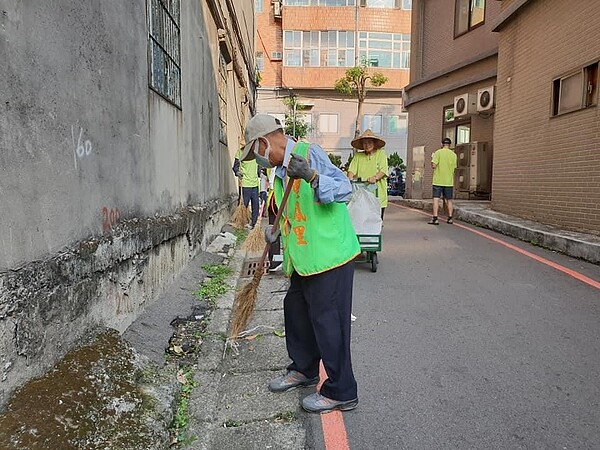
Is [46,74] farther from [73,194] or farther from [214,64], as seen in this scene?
[214,64]

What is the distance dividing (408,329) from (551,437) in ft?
5.78

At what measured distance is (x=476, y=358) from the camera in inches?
148

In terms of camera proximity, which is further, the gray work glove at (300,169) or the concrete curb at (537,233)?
the concrete curb at (537,233)

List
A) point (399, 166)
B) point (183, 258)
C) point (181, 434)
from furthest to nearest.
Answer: point (399, 166) → point (183, 258) → point (181, 434)

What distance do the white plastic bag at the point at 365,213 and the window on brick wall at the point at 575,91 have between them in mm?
4267

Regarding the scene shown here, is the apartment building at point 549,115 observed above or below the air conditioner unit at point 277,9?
below

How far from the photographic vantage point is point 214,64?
345 inches

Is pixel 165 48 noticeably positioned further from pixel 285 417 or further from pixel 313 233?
pixel 285 417

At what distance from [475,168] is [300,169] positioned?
14324 mm

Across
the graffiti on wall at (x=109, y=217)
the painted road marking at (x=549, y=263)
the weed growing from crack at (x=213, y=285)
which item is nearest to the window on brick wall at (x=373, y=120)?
the painted road marking at (x=549, y=263)

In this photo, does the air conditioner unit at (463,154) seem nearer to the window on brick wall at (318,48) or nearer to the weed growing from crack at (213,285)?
the weed growing from crack at (213,285)

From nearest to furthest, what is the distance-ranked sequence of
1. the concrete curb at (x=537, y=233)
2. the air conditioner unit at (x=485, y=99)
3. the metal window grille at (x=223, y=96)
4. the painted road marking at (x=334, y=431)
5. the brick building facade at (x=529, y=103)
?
the painted road marking at (x=334, y=431), the concrete curb at (x=537, y=233), the brick building facade at (x=529, y=103), the metal window grille at (x=223, y=96), the air conditioner unit at (x=485, y=99)

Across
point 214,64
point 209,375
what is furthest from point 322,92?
point 209,375

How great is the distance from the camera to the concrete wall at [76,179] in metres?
2.36
